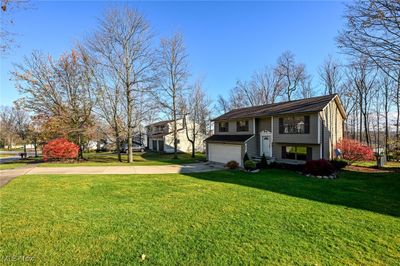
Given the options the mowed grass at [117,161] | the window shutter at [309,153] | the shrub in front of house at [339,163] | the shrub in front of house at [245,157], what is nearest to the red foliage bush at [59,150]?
the mowed grass at [117,161]

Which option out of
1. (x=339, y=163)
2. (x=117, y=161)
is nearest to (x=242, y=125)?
(x=339, y=163)

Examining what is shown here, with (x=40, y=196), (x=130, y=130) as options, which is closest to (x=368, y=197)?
(x=40, y=196)

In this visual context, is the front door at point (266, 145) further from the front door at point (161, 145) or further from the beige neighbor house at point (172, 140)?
the front door at point (161, 145)

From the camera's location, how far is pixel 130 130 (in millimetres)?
21281

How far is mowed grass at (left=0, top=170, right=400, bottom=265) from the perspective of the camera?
11.8ft

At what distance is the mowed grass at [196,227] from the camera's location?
142 inches

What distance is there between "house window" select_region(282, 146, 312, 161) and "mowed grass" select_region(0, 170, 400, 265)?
27.1 feet

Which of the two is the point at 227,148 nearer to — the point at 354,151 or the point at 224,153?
the point at 224,153

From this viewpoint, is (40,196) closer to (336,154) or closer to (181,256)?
(181,256)

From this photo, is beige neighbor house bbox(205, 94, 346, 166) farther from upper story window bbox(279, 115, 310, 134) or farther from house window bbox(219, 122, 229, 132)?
house window bbox(219, 122, 229, 132)

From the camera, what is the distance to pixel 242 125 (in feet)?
Result: 69.1

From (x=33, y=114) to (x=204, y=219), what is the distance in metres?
24.3

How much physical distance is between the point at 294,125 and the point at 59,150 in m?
20.6

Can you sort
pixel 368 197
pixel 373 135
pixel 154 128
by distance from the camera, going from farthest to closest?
1. pixel 154 128
2. pixel 373 135
3. pixel 368 197
